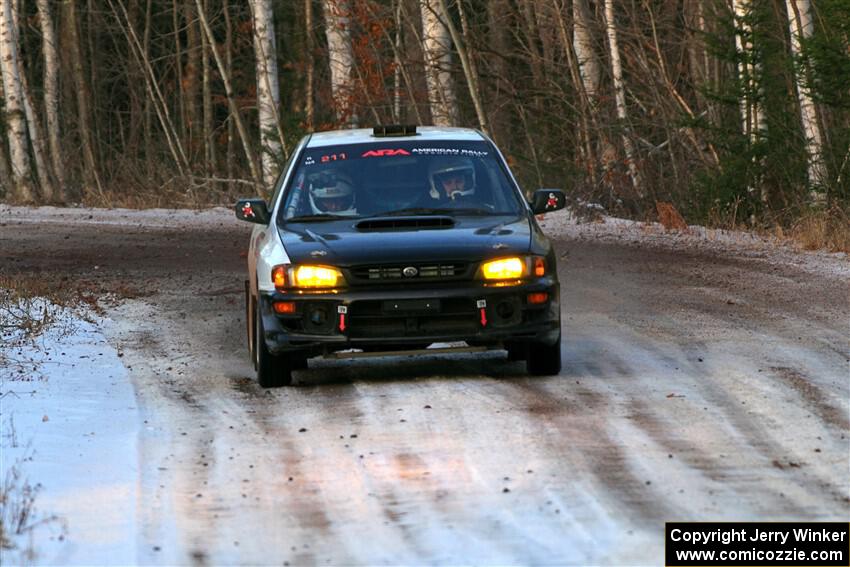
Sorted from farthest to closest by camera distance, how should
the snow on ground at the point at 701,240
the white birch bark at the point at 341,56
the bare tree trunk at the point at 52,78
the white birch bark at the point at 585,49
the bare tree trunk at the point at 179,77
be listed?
the bare tree trunk at the point at 179,77 → the bare tree trunk at the point at 52,78 → the white birch bark at the point at 341,56 → the white birch bark at the point at 585,49 → the snow on ground at the point at 701,240

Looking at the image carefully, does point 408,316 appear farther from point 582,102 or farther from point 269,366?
point 582,102

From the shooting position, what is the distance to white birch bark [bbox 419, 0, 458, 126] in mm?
28766

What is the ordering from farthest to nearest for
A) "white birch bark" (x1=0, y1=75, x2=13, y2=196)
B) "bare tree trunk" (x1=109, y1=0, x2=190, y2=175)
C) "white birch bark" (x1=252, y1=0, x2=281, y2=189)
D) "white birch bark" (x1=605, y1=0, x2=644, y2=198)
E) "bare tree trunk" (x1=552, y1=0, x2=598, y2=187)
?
"bare tree trunk" (x1=109, y1=0, x2=190, y2=175)
"white birch bark" (x1=0, y1=75, x2=13, y2=196)
"white birch bark" (x1=252, y1=0, x2=281, y2=189)
"bare tree trunk" (x1=552, y1=0, x2=598, y2=187)
"white birch bark" (x1=605, y1=0, x2=644, y2=198)

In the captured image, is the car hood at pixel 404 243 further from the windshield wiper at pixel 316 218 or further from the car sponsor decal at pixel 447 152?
the car sponsor decal at pixel 447 152

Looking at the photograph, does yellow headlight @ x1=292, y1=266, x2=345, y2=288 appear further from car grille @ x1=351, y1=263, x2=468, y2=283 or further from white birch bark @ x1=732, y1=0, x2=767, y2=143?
white birch bark @ x1=732, y1=0, x2=767, y2=143

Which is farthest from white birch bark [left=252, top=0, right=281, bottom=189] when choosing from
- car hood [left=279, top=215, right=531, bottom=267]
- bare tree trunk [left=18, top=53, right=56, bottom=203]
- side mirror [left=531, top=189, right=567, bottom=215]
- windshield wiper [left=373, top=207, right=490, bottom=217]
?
car hood [left=279, top=215, right=531, bottom=267]

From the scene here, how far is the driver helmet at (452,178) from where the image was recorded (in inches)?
465

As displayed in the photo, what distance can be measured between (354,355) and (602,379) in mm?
1619

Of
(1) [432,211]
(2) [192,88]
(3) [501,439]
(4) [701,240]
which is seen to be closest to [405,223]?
(1) [432,211]

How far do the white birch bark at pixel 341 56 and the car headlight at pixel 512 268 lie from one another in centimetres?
2011

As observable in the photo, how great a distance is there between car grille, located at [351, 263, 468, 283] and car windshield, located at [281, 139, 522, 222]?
3.28ft

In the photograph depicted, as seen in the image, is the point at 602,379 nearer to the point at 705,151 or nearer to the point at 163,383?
the point at 163,383

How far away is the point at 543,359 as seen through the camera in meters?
11.1

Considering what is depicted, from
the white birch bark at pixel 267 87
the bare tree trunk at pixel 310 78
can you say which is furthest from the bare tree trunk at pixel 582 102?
the white birch bark at pixel 267 87
